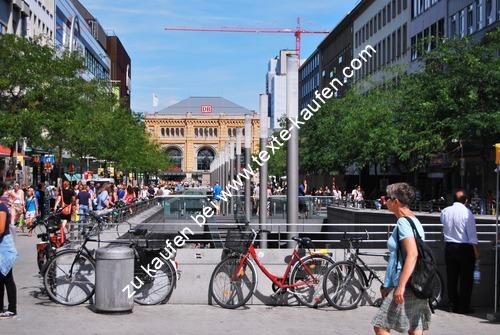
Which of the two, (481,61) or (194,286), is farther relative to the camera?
(481,61)

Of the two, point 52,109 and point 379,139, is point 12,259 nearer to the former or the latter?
point 52,109

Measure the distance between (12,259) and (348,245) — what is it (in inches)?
194

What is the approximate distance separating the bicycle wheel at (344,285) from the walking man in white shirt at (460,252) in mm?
1318

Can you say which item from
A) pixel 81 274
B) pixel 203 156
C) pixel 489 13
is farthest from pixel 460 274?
pixel 203 156

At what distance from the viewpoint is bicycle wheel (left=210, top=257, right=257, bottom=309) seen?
11.4 metres

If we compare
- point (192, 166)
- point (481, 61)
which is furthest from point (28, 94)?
point (192, 166)

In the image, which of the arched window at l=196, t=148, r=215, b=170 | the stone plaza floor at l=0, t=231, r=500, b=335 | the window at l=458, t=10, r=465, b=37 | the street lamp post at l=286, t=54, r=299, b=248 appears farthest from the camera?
the arched window at l=196, t=148, r=215, b=170

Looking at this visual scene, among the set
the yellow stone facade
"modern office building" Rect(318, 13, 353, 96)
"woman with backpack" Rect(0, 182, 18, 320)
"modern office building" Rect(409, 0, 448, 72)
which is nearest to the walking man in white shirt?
"woman with backpack" Rect(0, 182, 18, 320)

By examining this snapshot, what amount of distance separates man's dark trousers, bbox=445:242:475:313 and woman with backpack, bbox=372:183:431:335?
15.6 feet

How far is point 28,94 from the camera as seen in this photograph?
111ft

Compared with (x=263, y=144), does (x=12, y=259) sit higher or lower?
lower

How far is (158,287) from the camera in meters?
11.6

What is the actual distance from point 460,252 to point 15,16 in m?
46.1

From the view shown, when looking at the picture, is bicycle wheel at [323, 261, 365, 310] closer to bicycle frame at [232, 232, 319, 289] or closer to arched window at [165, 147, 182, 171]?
bicycle frame at [232, 232, 319, 289]
